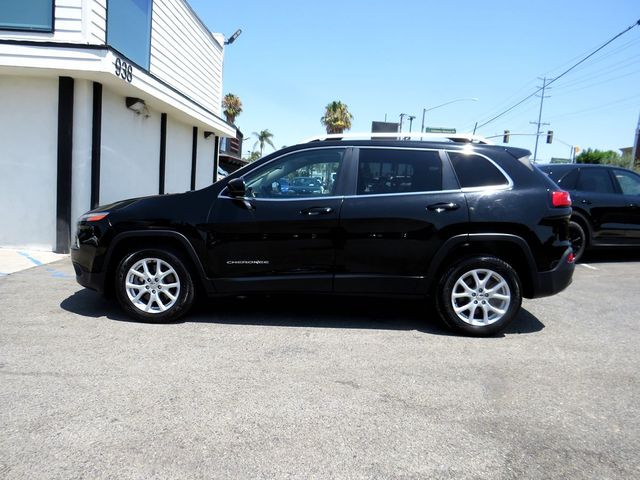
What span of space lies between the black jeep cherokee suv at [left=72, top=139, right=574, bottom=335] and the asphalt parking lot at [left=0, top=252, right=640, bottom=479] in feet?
1.40

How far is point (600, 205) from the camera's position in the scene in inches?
344

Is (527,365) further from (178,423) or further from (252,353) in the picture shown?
(178,423)

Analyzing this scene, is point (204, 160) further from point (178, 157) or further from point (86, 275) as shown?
point (86, 275)

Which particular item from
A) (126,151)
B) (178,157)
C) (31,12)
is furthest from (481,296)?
(178,157)

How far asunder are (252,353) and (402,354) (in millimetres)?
1290

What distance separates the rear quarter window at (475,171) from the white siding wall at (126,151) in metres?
6.91

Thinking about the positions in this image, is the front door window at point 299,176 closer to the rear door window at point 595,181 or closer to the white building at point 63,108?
the white building at point 63,108

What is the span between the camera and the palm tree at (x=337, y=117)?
171ft

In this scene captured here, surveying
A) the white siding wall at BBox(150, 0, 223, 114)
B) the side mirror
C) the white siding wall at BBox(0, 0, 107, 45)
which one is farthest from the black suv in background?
the white siding wall at BBox(150, 0, 223, 114)

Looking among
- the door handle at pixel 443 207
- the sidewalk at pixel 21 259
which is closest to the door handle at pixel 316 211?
the door handle at pixel 443 207

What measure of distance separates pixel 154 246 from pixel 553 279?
3.91 m

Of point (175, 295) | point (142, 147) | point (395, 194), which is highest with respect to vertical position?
point (142, 147)

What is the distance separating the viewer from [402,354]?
4301mm

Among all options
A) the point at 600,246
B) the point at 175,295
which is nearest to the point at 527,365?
the point at 175,295
